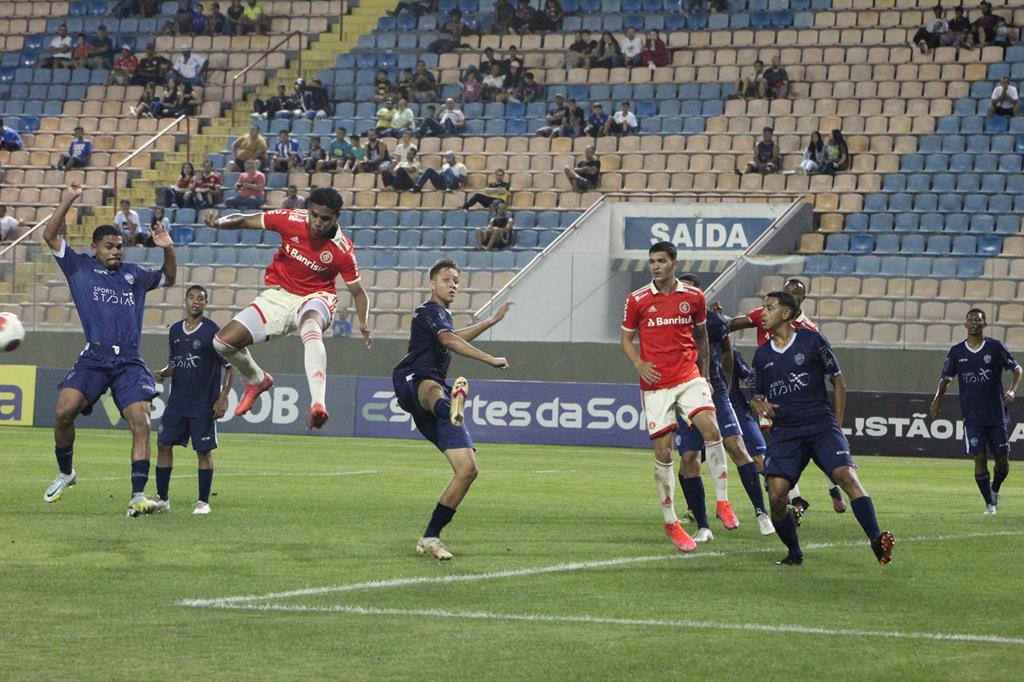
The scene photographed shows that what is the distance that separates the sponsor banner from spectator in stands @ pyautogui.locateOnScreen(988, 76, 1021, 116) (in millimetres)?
19155

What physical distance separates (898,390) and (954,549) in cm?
1577

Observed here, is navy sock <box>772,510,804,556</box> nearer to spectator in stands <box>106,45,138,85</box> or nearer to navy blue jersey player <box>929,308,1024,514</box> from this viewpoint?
navy blue jersey player <box>929,308,1024,514</box>

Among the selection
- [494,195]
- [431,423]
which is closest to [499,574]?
[431,423]

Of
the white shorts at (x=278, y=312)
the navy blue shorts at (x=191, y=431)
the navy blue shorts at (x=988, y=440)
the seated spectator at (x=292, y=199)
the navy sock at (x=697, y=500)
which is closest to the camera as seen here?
the navy sock at (x=697, y=500)

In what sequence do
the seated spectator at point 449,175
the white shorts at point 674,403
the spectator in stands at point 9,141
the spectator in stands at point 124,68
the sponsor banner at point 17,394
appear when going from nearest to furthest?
the white shorts at point 674,403 < the sponsor banner at point 17,394 < the seated spectator at point 449,175 < the spectator in stands at point 9,141 < the spectator in stands at point 124,68

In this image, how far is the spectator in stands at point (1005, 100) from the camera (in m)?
32.3

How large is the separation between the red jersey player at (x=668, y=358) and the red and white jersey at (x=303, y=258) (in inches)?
99.3

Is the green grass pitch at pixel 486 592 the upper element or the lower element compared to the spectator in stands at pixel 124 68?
lower

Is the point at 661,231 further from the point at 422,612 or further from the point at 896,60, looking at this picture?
the point at 422,612

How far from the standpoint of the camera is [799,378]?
1146 centimetres

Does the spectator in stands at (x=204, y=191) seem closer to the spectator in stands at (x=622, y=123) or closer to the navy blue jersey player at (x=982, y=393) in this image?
the spectator in stands at (x=622, y=123)

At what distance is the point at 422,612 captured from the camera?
9.19m

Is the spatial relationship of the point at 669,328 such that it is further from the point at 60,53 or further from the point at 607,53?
the point at 60,53

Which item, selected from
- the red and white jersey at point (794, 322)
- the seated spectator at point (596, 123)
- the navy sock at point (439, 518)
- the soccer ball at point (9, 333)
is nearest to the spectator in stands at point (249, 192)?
the seated spectator at point (596, 123)
